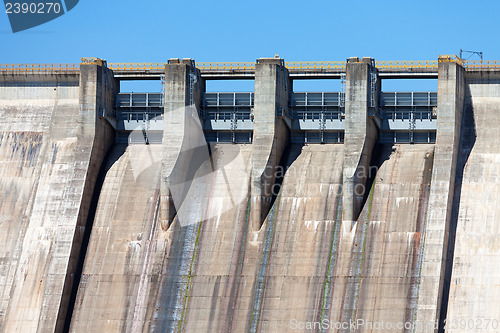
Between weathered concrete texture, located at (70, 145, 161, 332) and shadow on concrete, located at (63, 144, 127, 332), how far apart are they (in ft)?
0.42

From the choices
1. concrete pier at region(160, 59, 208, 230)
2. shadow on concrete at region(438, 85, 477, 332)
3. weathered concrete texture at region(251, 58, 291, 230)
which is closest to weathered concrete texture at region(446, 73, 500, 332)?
shadow on concrete at region(438, 85, 477, 332)

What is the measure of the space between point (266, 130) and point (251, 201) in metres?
5.13

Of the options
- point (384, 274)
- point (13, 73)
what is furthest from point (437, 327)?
point (13, 73)

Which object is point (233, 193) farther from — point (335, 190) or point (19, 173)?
point (19, 173)

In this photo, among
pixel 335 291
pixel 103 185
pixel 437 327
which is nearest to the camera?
pixel 437 327

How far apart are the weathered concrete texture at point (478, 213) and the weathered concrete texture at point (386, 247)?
8.05 feet

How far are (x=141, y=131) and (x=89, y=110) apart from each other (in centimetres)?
439

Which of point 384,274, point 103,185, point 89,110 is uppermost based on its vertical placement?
point 89,110

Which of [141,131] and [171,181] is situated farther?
[141,131]

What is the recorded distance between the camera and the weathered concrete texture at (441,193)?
2242 inches

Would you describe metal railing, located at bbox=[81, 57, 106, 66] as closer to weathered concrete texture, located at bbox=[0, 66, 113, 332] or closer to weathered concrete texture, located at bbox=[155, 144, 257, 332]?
weathered concrete texture, located at bbox=[0, 66, 113, 332]

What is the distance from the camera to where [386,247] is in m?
60.7

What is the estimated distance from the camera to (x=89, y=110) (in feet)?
225

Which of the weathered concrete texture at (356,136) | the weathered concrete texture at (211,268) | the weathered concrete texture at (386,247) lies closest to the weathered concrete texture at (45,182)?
the weathered concrete texture at (211,268)
